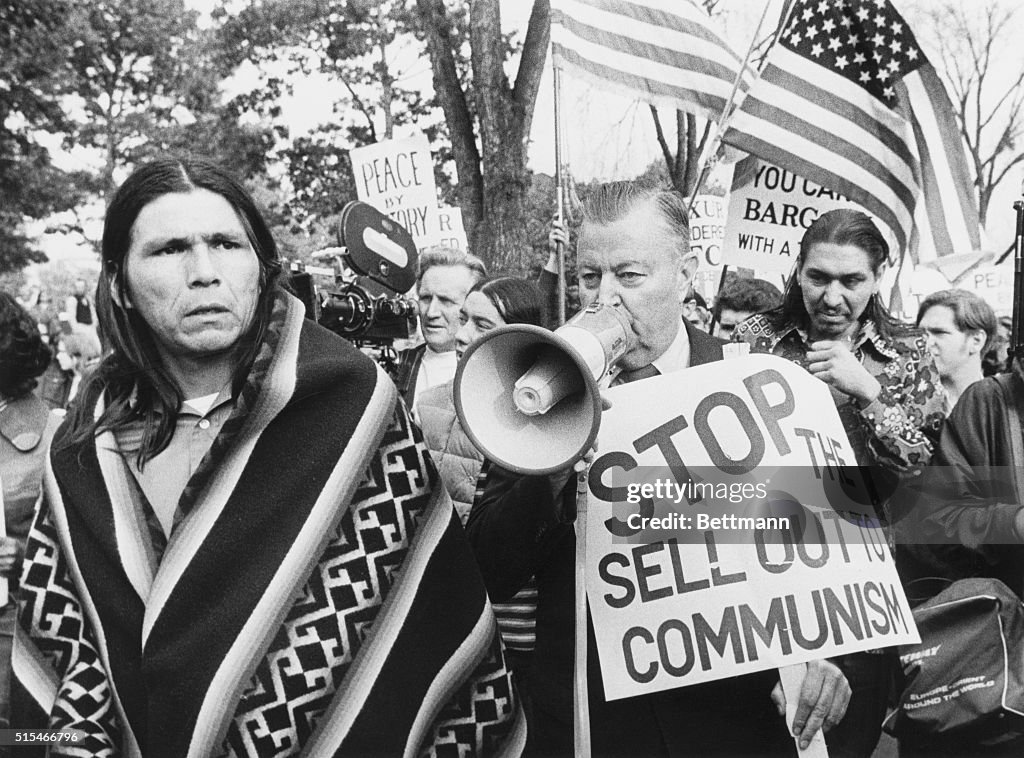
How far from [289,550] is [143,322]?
548 mm

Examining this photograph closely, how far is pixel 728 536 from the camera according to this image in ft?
6.48

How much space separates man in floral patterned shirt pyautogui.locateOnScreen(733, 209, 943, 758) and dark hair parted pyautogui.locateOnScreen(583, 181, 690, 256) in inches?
19.4

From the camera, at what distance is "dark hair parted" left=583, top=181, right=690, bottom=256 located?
86.0 inches

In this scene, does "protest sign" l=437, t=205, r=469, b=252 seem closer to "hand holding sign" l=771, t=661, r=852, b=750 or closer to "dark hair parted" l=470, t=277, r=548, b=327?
"dark hair parted" l=470, t=277, r=548, b=327

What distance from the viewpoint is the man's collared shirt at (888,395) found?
2.36 m

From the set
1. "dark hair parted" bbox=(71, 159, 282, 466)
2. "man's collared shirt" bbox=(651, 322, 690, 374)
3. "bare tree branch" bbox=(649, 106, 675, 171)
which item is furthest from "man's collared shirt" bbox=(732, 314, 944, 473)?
"bare tree branch" bbox=(649, 106, 675, 171)

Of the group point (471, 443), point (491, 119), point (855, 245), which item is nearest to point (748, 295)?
point (491, 119)

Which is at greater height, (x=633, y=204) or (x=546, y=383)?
(x=633, y=204)

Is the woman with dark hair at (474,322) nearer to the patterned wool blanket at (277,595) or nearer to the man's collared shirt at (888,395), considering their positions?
the man's collared shirt at (888,395)

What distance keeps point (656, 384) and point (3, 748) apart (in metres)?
1.53

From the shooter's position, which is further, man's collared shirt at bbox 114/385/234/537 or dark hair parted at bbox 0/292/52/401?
dark hair parted at bbox 0/292/52/401

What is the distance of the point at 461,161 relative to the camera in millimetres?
5121

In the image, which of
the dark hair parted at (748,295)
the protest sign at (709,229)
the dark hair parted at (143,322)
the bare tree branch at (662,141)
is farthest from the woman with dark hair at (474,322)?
the bare tree branch at (662,141)

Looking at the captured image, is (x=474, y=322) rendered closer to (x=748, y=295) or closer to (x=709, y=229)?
(x=748, y=295)
